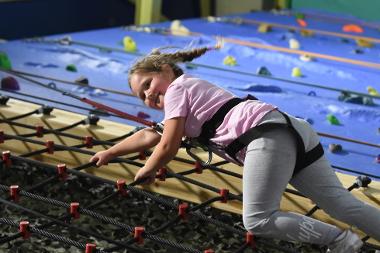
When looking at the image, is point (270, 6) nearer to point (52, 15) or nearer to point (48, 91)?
point (52, 15)

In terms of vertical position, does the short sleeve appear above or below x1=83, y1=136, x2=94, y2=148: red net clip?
above

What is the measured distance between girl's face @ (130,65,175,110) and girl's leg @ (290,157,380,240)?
31 cm

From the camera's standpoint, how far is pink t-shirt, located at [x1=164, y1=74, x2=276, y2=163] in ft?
4.16

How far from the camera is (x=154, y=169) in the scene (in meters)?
1.29

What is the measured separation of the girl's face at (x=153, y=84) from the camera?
4.40 feet

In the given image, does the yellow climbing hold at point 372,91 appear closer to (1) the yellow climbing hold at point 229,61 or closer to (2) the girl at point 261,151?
(1) the yellow climbing hold at point 229,61

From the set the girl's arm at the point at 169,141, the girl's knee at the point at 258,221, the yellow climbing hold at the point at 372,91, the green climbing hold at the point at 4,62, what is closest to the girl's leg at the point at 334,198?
the girl's knee at the point at 258,221

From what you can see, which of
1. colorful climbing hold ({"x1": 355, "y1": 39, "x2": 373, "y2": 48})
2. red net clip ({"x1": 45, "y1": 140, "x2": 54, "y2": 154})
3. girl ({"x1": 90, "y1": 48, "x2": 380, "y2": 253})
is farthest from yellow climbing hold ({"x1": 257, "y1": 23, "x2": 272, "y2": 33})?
girl ({"x1": 90, "y1": 48, "x2": 380, "y2": 253})

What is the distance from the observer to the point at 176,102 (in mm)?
1289

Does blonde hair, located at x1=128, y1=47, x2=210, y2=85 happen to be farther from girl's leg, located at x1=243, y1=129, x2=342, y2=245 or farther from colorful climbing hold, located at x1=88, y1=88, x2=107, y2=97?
A: colorful climbing hold, located at x1=88, y1=88, x2=107, y2=97

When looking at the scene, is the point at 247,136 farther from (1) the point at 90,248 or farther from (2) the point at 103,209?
(2) the point at 103,209

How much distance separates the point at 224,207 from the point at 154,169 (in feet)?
1.25

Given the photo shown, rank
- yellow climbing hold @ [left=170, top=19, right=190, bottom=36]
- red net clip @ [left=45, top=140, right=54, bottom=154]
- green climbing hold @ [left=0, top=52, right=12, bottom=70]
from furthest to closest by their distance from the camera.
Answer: yellow climbing hold @ [left=170, top=19, right=190, bottom=36]
green climbing hold @ [left=0, top=52, right=12, bottom=70]
red net clip @ [left=45, top=140, right=54, bottom=154]

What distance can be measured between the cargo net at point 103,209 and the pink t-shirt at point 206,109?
19 centimetres
